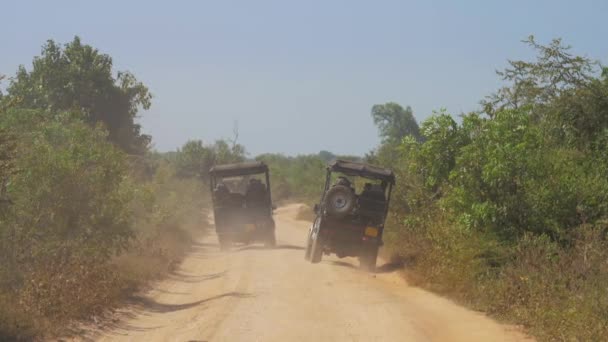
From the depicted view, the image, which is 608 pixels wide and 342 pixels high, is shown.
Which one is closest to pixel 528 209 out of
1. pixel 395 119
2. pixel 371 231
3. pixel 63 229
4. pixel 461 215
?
pixel 461 215

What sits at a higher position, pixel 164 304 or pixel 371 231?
pixel 371 231

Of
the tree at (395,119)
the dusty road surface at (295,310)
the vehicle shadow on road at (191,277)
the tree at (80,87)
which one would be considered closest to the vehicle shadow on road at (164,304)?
the dusty road surface at (295,310)

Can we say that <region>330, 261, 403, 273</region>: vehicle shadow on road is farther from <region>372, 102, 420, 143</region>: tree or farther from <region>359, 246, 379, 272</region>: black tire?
<region>372, 102, 420, 143</region>: tree

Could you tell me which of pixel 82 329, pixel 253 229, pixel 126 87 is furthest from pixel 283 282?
pixel 126 87

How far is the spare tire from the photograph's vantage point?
2275cm

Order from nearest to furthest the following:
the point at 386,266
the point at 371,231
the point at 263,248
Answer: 1. the point at 371,231
2. the point at 386,266
3. the point at 263,248

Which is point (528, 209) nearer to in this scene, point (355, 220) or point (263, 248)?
point (355, 220)

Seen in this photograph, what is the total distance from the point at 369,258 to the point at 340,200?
180 centimetres

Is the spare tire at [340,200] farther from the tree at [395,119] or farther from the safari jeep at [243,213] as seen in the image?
the tree at [395,119]

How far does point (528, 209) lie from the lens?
1625cm

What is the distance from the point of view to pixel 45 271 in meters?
14.8

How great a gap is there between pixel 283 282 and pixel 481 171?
5.28 m

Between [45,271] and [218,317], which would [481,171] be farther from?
[45,271]

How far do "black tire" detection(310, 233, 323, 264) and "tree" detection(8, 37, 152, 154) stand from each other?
20.8 m
